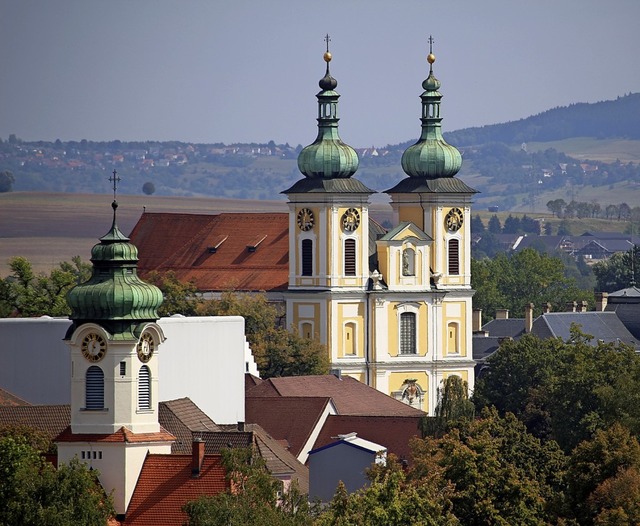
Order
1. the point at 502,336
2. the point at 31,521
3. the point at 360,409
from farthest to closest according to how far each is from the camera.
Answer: the point at 502,336, the point at 360,409, the point at 31,521

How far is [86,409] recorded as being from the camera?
54.6 m

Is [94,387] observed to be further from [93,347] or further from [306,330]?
[306,330]

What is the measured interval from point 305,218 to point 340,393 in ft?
42.0

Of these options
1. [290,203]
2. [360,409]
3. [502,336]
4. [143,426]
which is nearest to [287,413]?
[360,409]

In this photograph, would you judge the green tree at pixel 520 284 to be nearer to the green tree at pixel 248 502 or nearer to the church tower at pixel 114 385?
the church tower at pixel 114 385

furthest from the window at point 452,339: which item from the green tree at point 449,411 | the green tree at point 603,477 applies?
the green tree at point 603,477

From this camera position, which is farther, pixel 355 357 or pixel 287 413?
pixel 355 357

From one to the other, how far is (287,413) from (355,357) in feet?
72.0

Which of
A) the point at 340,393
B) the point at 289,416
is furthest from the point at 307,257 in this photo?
the point at 289,416

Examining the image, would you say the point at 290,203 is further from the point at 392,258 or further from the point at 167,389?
the point at 167,389

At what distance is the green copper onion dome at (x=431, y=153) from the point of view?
10850cm

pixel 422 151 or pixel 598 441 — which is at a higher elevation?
pixel 422 151

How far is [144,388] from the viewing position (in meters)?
54.7

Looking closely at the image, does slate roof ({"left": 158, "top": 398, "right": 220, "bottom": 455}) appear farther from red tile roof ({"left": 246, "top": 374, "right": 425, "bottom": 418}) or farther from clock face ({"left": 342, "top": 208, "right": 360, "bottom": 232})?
clock face ({"left": 342, "top": 208, "right": 360, "bottom": 232})
